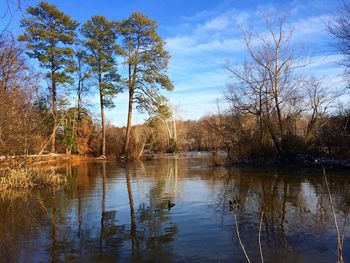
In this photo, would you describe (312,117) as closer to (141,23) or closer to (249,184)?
(249,184)

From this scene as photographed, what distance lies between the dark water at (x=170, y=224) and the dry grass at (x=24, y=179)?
115cm

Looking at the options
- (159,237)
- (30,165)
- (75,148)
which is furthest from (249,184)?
(75,148)

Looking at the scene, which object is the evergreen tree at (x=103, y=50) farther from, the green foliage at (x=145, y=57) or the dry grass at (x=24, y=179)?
the dry grass at (x=24, y=179)

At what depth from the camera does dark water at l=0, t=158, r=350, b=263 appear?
6273 mm

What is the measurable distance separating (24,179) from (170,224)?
28.1 ft

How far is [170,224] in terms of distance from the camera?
832 centimetres

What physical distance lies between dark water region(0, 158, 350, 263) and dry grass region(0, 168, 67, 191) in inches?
45.1

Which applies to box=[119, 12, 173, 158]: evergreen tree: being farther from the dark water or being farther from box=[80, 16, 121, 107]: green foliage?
the dark water

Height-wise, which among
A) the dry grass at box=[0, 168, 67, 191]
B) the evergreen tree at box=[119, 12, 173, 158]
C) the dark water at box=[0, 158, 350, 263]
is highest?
the evergreen tree at box=[119, 12, 173, 158]

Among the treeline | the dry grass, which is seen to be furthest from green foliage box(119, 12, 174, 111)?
the dry grass

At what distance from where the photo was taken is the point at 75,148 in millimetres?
35094

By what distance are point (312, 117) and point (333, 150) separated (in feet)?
12.5

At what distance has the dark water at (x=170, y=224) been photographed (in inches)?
247

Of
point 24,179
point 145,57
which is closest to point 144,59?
point 145,57
